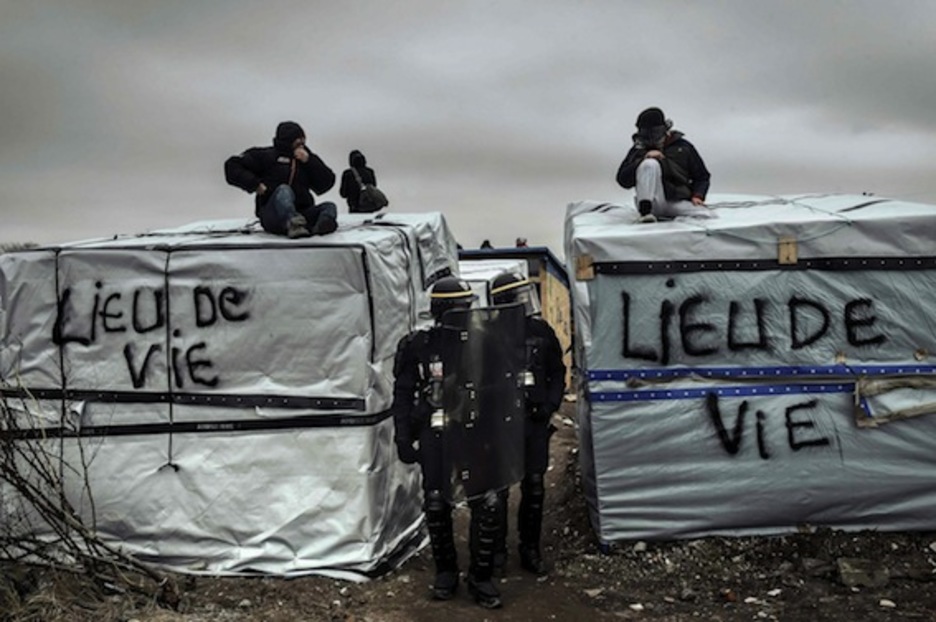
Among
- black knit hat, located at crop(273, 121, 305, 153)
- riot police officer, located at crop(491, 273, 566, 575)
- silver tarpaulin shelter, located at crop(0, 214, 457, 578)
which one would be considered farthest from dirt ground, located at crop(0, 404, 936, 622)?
black knit hat, located at crop(273, 121, 305, 153)

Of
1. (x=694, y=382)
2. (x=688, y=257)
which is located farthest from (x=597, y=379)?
(x=688, y=257)

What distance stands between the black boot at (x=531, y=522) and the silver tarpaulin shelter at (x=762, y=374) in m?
0.47

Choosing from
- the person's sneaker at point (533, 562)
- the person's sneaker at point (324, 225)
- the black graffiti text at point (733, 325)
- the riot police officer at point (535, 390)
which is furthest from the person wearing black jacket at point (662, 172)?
the person's sneaker at point (533, 562)

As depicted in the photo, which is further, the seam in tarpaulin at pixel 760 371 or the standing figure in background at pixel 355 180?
the standing figure in background at pixel 355 180

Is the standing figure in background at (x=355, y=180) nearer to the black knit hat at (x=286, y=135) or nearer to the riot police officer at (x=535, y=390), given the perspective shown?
the black knit hat at (x=286, y=135)

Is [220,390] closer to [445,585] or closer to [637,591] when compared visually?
[445,585]

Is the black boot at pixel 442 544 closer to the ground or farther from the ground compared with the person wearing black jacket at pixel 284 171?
closer to the ground

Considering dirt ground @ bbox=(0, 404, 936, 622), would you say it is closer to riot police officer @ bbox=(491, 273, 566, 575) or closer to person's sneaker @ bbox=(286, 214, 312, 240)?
riot police officer @ bbox=(491, 273, 566, 575)

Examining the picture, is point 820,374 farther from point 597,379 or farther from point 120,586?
point 120,586

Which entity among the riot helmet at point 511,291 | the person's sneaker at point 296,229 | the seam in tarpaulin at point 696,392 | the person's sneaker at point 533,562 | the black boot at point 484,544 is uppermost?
the person's sneaker at point 296,229

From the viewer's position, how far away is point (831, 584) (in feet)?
18.0

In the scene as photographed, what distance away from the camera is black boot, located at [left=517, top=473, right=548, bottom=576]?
593 centimetres

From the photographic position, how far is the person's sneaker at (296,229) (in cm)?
619

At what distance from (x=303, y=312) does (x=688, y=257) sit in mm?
2792
